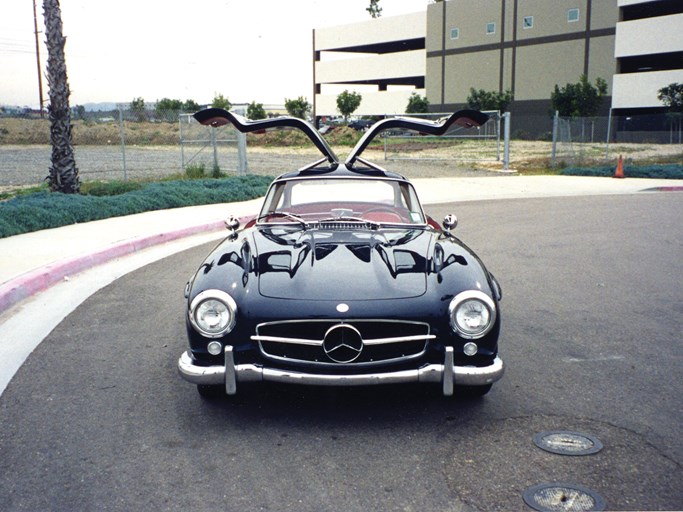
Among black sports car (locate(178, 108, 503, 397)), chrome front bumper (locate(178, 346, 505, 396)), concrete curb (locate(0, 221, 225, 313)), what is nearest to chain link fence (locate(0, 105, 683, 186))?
concrete curb (locate(0, 221, 225, 313))

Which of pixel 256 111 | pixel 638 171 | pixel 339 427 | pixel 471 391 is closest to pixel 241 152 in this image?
pixel 638 171

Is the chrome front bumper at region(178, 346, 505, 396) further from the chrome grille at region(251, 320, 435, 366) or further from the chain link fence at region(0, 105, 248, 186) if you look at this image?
the chain link fence at region(0, 105, 248, 186)

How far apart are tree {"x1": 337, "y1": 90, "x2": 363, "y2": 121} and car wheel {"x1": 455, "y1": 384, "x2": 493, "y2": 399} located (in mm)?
63681

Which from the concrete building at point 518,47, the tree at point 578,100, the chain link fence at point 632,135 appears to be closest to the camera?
the chain link fence at point 632,135

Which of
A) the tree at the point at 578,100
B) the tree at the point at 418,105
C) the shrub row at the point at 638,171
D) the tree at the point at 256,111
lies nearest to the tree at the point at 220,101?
the tree at the point at 256,111

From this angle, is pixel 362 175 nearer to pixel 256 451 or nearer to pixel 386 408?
pixel 386 408

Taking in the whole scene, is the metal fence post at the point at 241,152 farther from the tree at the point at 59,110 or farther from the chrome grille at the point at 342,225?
the chrome grille at the point at 342,225

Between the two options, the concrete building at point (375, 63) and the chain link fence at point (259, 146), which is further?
the concrete building at point (375, 63)

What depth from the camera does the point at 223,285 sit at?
4.09m

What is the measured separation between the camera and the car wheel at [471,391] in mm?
4234

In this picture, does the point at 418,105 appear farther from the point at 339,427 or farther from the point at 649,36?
the point at 339,427

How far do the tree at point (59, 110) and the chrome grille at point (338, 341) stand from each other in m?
11.2

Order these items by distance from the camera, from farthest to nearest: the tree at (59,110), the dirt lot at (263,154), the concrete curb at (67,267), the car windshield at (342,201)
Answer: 1. the dirt lot at (263,154)
2. the tree at (59,110)
3. the concrete curb at (67,267)
4. the car windshield at (342,201)

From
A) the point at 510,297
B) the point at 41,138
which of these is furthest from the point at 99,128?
the point at 510,297
